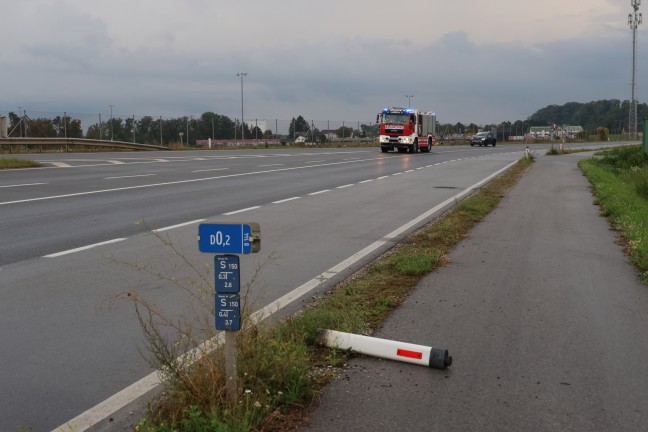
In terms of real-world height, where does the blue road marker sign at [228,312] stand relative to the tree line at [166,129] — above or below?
below

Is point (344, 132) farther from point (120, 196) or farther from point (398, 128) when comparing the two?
point (120, 196)

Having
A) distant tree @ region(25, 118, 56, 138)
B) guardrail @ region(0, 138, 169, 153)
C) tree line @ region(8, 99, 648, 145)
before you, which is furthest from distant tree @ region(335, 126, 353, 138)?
distant tree @ region(25, 118, 56, 138)

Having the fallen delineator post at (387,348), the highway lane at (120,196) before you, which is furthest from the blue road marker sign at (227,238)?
the highway lane at (120,196)

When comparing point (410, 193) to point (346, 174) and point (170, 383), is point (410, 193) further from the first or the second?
point (170, 383)

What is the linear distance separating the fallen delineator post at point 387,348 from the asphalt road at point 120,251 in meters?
1.04

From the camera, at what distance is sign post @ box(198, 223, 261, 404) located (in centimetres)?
382

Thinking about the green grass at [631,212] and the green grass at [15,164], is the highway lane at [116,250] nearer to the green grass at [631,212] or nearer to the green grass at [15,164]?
the green grass at [15,164]

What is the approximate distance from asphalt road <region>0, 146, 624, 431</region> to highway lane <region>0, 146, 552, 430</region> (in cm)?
2

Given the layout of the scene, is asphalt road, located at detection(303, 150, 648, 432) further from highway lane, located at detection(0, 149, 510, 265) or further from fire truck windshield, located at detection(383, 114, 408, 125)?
fire truck windshield, located at detection(383, 114, 408, 125)

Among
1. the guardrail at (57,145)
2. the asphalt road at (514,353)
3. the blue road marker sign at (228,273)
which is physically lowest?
the asphalt road at (514,353)

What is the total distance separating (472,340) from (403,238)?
530 cm

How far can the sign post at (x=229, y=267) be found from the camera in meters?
3.82

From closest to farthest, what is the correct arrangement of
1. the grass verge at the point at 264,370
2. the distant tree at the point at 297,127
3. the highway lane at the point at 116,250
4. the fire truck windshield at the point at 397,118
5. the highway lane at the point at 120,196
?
1. the grass verge at the point at 264,370
2. the highway lane at the point at 116,250
3. the highway lane at the point at 120,196
4. the fire truck windshield at the point at 397,118
5. the distant tree at the point at 297,127

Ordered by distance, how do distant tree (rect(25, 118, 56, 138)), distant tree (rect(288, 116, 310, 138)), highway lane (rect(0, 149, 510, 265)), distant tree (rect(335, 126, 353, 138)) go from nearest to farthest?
highway lane (rect(0, 149, 510, 265)), distant tree (rect(25, 118, 56, 138)), distant tree (rect(288, 116, 310, 138)), distant tree (rect(335, 126, 353, 138))
